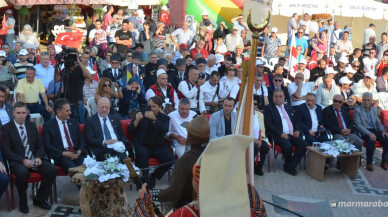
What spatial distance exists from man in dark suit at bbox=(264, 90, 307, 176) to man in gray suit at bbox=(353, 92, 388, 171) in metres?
1.31

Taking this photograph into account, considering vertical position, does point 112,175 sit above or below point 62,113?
below

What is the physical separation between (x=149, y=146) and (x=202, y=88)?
95.4 inches

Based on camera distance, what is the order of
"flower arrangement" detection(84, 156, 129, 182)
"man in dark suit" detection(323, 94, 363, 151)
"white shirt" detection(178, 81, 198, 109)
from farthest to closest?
"white shirt" detection(178, 81, 198, 109) < "man in dark suit" detection(323, 94, 363, 151) < "flower arrangement" detection(84, 156, 129, 182)

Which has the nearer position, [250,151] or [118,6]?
[250,151]

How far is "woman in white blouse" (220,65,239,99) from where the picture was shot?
10.5 meters

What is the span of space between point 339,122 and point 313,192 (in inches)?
75.9

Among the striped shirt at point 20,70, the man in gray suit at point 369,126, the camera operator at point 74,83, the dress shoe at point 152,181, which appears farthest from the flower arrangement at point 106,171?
the striped shirt at point 20,70

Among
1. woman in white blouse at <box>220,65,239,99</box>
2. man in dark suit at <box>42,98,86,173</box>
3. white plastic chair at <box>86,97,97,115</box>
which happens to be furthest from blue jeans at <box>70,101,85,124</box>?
woman in white blouse at <box>220,65,239,99</box>

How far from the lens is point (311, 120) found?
31.5 feet

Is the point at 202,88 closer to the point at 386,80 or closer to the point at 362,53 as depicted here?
the point at 386,80

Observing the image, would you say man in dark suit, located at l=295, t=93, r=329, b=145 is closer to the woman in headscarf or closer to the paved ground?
the paved ground

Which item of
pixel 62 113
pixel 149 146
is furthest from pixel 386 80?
pixel 62 113

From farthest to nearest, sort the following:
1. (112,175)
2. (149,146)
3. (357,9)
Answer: (357,9) → (149,146) → (112,175)

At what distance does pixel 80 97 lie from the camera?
9.34 metres
